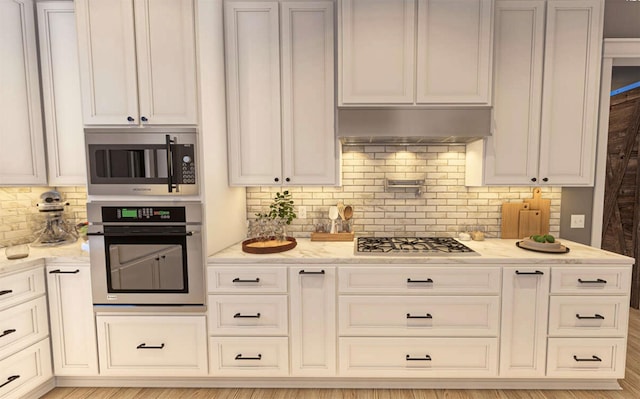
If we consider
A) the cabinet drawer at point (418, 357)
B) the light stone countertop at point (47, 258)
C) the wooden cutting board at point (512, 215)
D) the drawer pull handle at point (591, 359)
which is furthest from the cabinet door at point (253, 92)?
the drawer pull handle at point (591, 359)

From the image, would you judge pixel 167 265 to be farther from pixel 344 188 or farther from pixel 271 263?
pixel 344 188

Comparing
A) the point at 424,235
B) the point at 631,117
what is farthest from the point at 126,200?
the point at 631,117

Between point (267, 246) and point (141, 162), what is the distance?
102cm

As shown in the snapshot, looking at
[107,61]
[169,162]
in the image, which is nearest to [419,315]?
[169,162]

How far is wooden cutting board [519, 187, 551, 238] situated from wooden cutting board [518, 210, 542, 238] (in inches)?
1.1

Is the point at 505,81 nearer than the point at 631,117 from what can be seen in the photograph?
Yes

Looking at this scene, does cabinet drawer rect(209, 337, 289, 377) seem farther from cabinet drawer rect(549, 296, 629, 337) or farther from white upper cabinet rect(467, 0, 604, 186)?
white upper cabinet rect(467, 0, 604, 186)

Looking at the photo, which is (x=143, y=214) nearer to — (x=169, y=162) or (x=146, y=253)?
(x=146, y=253)

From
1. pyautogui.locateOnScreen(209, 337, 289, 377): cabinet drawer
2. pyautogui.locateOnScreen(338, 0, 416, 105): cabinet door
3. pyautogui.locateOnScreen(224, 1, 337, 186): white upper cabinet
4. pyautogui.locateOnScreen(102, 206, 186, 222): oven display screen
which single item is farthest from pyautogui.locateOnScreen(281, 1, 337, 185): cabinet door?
pyautogui.locateOnScreen(209, 337, 289, 377): cabinet drawer

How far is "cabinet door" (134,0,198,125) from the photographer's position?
74.7 inches

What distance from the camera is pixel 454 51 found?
2.07m

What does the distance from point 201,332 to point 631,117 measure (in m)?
4.88

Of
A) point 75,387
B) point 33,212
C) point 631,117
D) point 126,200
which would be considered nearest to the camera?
point 126,200

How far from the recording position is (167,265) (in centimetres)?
201
